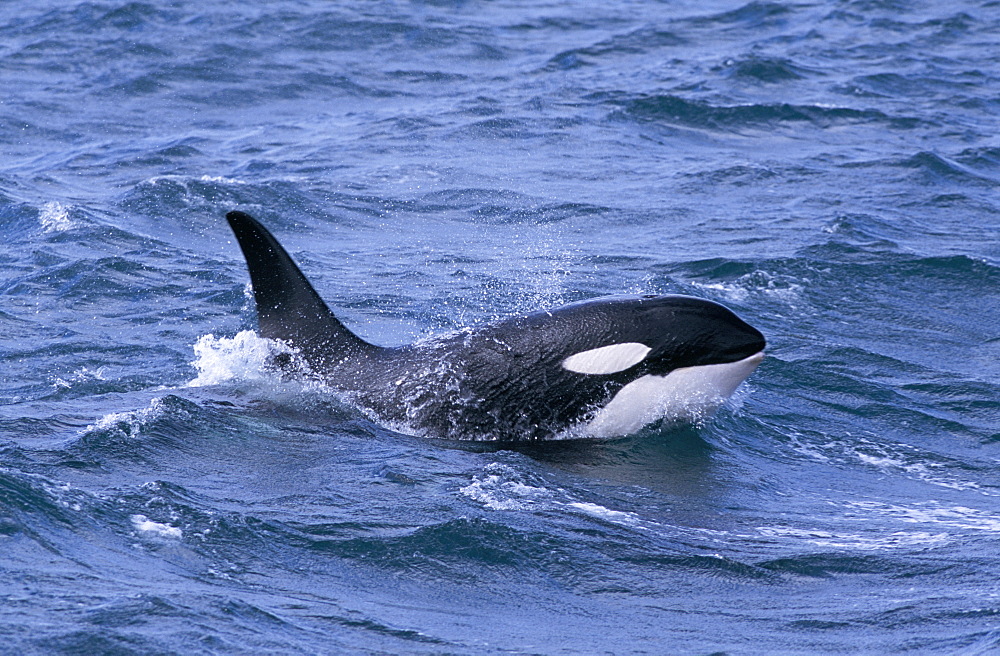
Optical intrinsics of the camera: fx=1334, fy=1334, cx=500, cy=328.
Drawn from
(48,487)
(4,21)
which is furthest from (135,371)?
(4,21)

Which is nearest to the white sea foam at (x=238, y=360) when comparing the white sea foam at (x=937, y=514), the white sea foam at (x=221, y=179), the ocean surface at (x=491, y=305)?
the ocean surface at (x=491, y=305)

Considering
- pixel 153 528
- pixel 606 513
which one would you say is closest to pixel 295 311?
pixel 153 528

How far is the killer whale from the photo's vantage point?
392 inches

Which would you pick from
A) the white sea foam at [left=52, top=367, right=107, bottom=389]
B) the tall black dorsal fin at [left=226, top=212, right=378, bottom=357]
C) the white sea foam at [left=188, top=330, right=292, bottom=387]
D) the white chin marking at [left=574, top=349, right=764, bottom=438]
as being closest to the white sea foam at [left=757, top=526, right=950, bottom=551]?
the white chin marking at [left=574, top=349, right=764, bottom=438]

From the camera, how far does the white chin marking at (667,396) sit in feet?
33.0

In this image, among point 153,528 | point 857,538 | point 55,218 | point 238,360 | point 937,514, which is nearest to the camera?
point 153,528

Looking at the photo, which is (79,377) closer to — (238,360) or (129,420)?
(238,360)

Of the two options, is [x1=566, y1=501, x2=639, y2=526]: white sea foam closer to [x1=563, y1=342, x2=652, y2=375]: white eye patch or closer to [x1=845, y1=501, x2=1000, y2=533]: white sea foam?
[x1=563, y1=342, x2=652, y2=375]: white eye patch

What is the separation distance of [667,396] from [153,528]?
4119 millimetres

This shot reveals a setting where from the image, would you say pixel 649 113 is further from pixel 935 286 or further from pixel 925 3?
pixel 925 3

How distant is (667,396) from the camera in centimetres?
1025

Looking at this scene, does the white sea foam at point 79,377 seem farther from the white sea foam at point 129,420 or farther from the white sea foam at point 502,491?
the white sea foam at point 502,491

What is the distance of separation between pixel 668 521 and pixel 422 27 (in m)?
22.3

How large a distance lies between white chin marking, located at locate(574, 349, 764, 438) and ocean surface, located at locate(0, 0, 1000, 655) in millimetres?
189
